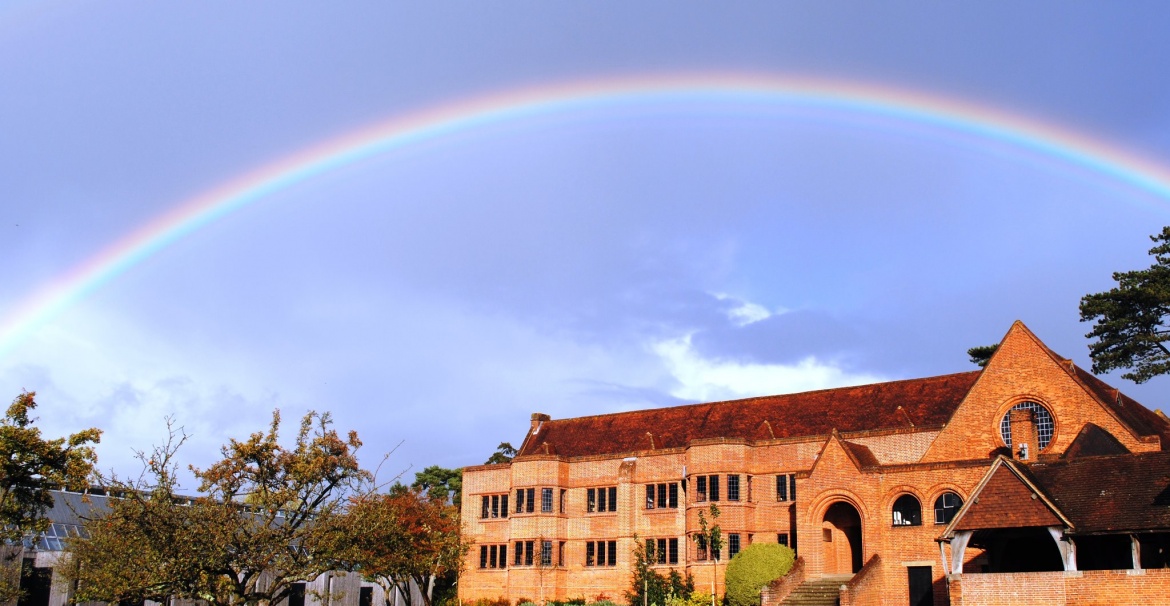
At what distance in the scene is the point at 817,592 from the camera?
131ft

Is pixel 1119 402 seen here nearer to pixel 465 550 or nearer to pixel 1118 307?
pixel 1118 307

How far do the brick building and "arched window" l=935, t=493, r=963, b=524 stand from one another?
0.27 ft

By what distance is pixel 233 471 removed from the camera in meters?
27.8

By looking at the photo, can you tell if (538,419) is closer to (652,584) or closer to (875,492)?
(652,584)

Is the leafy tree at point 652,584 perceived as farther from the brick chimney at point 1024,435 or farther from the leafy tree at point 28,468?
the leafy tree at point 28,468

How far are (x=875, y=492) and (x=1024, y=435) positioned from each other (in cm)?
593

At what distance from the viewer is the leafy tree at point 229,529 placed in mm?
24469

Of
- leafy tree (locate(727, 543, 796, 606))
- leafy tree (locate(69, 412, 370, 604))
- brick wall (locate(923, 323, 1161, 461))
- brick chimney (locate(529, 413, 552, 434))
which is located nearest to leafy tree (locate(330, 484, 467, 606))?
leafy tree (locate(69, 412, 370, 604))

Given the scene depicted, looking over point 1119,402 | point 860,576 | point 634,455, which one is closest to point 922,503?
point 860,576

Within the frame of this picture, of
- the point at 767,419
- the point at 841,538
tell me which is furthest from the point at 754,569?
the point at 767,419

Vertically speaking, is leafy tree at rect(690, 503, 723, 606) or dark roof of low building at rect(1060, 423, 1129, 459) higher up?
dark roof of low building at rect(1060, 423, 1129, 459)

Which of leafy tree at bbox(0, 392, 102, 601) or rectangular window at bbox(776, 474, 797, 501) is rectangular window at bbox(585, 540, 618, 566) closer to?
rectangular window at bbox(776, 474, 797, 501)

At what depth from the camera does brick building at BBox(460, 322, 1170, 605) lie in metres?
32.0

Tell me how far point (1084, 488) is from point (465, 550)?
29654mm
